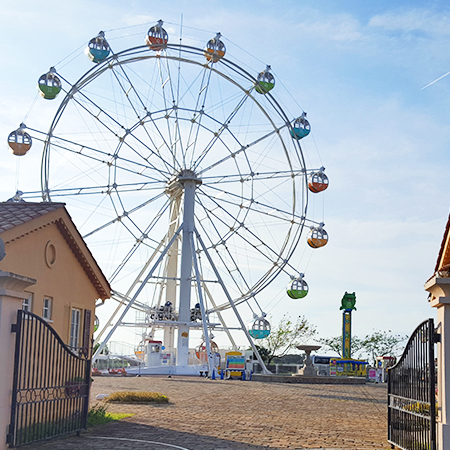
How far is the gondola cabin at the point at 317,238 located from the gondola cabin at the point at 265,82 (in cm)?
733

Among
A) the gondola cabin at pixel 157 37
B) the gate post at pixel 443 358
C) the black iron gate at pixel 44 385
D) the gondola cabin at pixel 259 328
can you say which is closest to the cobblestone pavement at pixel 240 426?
the black iron gate at pixel 44 385

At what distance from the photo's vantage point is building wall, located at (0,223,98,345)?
1358 cm

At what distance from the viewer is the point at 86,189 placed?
35000 mm

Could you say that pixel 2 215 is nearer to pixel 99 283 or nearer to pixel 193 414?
pixel 99 283

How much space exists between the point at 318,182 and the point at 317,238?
2770 mm

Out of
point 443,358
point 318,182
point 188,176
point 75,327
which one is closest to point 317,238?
point 318,182

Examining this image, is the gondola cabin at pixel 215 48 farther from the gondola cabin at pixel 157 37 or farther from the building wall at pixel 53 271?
the building wall at pixel 53 271

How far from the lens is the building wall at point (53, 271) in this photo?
1358 centimetres

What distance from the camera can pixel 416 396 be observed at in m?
11.2

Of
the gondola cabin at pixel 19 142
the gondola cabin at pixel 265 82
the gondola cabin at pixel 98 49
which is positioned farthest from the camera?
the gondola cabin at pixel 265 82

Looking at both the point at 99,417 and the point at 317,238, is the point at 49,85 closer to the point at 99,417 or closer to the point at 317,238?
the point at 317,238

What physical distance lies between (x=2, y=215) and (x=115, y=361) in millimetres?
33733

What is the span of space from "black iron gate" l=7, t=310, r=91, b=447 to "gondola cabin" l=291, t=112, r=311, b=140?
75.5ft

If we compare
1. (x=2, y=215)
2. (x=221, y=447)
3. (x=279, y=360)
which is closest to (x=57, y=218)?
(x=2, y=215)
